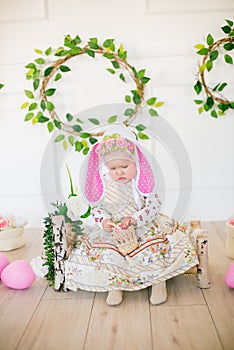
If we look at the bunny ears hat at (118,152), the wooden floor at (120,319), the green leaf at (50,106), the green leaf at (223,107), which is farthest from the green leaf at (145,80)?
the wooden floor at (120,319)

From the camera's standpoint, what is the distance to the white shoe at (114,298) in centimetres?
198

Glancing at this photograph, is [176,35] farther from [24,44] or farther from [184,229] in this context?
[184,229]

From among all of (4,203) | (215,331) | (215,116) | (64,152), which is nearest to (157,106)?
(215,116)

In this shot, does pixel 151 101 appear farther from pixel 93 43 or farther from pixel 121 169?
pixel 121 169

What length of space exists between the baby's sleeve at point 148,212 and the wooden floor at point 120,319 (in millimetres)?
307

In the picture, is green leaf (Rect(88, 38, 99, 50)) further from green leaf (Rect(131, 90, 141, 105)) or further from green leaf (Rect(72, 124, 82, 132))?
green leaf (Rect(72, 124, 82, 132))

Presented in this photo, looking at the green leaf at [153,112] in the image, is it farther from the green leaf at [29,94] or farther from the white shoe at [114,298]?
the white shoe at [114,298]

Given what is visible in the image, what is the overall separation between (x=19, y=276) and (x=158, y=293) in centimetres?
62

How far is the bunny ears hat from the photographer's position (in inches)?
83.0

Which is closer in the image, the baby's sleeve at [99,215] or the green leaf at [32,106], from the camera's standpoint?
the baby's sleeve at [99,215]

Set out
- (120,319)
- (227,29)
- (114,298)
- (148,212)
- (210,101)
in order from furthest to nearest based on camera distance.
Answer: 1. (210,101)
2. (227,29)
3. (148,212)
4. (114,298)
5. (120,319)

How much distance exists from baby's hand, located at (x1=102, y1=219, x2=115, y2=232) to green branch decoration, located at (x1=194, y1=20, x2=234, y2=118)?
49.6 inches

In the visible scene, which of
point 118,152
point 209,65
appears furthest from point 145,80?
point 118,152

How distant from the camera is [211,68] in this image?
2.97m
